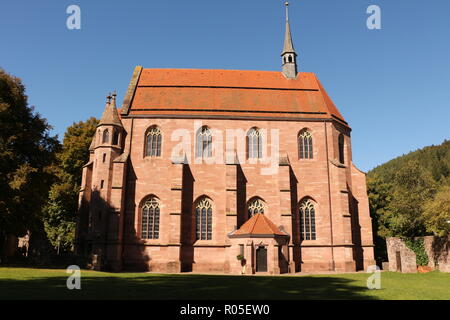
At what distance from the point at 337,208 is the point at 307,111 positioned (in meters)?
9.73

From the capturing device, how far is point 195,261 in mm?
30469

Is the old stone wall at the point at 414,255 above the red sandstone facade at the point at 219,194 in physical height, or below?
below

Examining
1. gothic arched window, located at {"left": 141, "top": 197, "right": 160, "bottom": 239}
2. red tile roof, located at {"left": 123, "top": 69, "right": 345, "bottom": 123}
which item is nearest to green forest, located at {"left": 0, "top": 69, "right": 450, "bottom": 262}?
gothic arched window, located at {"left": 141, "top": 197, "right": 160, "bottom": 239}

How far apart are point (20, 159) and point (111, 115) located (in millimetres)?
8124

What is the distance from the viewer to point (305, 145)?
1348 inches

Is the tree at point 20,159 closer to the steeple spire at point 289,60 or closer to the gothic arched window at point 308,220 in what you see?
the gothic arched window at point 308,220

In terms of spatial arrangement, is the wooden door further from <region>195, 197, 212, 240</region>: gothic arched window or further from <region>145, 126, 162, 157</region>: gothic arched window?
<region>145, 126, 162, 157</region>: gothic arched window

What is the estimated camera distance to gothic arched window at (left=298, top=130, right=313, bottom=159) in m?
34.0

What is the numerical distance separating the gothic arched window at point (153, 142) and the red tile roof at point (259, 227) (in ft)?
33.5

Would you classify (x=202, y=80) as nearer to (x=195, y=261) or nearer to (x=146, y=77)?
(x=146, y=77)

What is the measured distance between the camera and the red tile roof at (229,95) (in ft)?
113

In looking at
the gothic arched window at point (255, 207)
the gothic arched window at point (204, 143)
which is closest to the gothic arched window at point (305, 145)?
the gothic arched window at point (255, 207)

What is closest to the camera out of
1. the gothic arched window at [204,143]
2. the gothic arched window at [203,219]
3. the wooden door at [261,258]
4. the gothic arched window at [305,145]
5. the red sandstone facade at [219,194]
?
the wooden door at [261,258]
